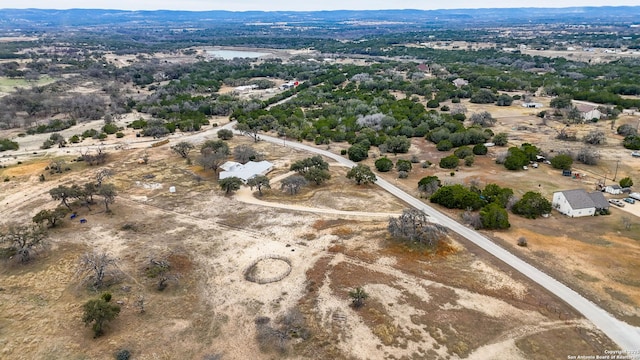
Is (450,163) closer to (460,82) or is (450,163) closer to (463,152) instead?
(463,152)

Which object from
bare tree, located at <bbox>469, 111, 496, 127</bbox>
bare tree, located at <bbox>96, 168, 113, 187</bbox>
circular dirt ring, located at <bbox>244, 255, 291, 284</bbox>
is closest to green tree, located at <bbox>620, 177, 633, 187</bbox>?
bare tree, located at <bbox>469, 111, 496, 127</bbox>

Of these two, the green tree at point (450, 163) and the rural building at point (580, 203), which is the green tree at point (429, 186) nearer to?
the green tree at point (450, 163)

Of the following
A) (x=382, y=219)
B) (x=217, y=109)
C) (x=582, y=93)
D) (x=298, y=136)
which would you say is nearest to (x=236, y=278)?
(x=382, y=219)

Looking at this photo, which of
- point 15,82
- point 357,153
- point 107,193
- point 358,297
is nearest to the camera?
point 358,297

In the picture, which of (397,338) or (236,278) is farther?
(236,278)

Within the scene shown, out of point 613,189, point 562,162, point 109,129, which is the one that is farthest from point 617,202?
point 109,129

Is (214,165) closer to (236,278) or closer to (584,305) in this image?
(236,278)
